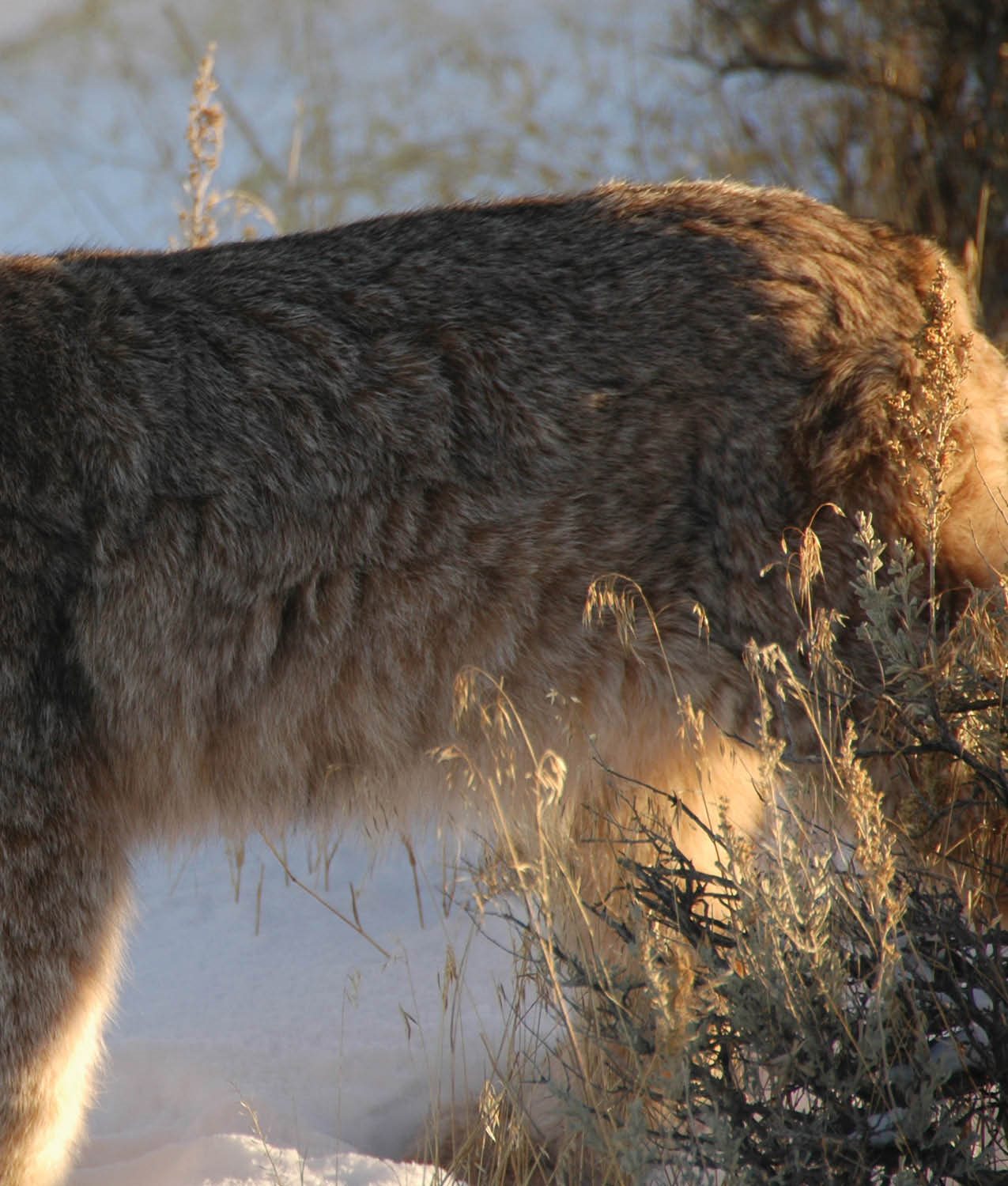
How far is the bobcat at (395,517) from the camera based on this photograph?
304cm

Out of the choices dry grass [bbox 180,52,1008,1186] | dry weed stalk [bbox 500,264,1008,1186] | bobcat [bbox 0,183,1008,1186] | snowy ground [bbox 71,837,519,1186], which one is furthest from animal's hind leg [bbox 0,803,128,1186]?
dry weed stalk [bbox 500,264,1008,1186]

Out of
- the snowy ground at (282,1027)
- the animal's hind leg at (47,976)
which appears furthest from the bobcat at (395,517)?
the snowy ground at (282,1027)

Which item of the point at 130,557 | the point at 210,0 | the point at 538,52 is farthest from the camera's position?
the point at 210,0

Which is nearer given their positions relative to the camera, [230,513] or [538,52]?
[230,513]

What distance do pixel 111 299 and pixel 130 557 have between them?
2.10ft

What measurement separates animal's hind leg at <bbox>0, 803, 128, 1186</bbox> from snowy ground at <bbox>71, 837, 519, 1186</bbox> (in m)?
0.35

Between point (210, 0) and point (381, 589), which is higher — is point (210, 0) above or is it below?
above

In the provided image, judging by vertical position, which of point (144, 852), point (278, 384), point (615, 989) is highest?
point (278, 384)

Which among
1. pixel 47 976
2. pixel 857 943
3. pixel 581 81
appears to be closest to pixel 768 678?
pixel 857 943

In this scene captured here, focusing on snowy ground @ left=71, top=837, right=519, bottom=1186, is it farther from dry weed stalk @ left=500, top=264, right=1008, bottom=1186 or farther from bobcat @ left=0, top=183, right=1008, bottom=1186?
dry weed stalk @ left=500, top=264, right=1008, bottom=1186

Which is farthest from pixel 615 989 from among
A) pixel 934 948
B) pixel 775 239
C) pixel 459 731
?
pixel 775 239

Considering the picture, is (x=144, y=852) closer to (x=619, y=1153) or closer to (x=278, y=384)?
(x=278, y=384)

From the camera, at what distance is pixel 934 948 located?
252 cm

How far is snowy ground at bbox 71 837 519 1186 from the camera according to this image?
10.8 ft
